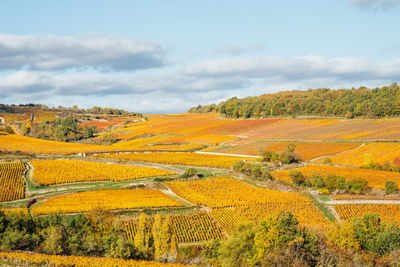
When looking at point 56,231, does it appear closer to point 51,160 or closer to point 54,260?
point 54,260

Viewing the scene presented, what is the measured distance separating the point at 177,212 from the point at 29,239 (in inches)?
818

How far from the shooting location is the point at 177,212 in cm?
5294

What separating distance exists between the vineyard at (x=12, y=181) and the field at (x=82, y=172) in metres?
2.38

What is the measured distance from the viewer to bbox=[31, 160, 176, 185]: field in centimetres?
6738

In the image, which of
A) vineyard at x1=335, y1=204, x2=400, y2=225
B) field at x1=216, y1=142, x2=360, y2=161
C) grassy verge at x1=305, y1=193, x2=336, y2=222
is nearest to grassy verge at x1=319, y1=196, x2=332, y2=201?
grassy verge at x1=305, y1=193, x2=336, y2=222

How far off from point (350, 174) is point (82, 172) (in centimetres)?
4766

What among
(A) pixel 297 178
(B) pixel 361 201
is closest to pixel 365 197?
(B) pixel 361 201

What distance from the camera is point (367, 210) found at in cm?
5612

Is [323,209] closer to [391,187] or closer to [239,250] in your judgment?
[391,187]

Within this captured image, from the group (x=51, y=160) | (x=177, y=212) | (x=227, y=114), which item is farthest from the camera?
(x=227, y=114)

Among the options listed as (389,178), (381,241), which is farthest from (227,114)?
(381,241)

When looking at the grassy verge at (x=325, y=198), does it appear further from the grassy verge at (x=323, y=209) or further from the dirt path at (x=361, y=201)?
the dirt path at (x=361, y=201)

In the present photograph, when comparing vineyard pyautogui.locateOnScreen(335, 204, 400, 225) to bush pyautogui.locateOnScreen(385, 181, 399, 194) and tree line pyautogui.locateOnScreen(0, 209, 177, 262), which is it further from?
tree line pyautogui.locateOnScreen(0, 209, 177, 262)

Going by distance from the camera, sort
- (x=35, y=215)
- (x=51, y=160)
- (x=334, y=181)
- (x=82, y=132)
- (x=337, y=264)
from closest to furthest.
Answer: (x=337, y=264)
(x=35, y=215)
(x=334, y=181)
(x=51, y=160)
(x=82, y=132)
